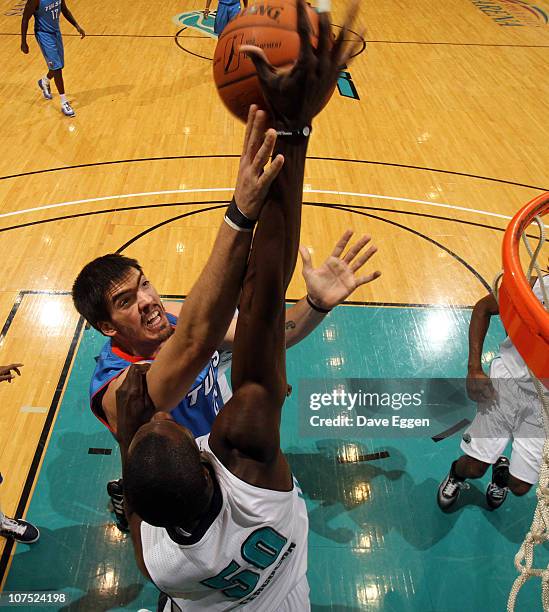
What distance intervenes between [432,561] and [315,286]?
2177 millimetres

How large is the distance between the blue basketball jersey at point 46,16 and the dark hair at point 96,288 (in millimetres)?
6496

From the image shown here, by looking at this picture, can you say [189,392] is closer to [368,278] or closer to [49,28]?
[368,278]

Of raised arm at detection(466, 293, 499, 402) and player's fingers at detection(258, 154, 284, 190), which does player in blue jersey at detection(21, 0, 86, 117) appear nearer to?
raised arm at detection(466, 293, 499, 402)

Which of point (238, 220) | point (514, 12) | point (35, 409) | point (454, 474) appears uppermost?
point (238, 220)

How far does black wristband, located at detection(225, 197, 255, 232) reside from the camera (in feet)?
5.01

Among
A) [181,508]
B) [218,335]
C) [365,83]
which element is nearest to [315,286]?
[218,335]

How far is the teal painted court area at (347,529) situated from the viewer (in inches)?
125

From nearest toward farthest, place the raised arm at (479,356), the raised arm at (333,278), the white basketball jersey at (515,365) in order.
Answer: the raised arm at (333,278), the white basketball jersey at (515,365), the raised arm at (479,356)

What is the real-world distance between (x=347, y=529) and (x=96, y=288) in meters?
2.13

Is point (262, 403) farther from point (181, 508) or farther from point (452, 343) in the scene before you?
point (452, 343)

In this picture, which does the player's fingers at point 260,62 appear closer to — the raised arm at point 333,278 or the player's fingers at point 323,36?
the player's fingers at point 323,36

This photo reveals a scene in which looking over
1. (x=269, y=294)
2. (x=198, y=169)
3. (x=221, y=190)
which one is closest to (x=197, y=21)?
(x=198, y=169)

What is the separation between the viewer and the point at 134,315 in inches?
105
